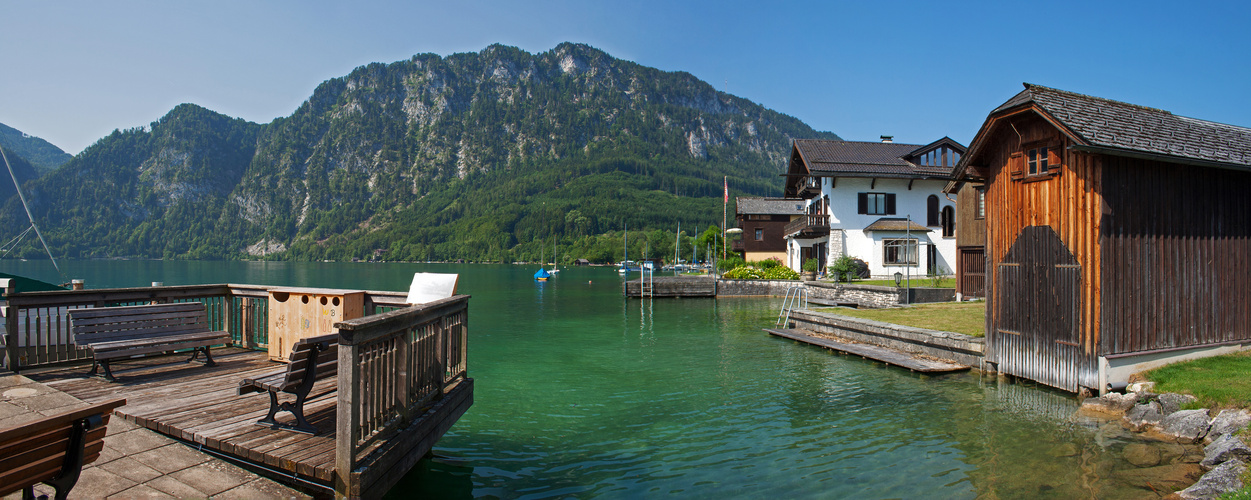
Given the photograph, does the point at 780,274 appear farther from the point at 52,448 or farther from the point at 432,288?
the point at 52,448

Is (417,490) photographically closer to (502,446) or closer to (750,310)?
(502,446)

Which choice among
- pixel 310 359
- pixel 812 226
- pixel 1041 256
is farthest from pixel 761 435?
pixel 812 226

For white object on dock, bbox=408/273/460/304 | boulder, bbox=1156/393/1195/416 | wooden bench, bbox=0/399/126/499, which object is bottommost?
boulder, bbox=1156/393/1195/416

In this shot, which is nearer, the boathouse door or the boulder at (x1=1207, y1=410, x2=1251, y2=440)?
the boulder at (x1=1207, y1=410, x2=1251, y2=440)

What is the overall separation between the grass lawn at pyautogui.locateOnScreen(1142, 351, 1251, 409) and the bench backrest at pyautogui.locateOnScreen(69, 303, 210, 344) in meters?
15.3

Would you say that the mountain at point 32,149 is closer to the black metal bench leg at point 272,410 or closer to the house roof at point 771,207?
the house roof at point 771,207

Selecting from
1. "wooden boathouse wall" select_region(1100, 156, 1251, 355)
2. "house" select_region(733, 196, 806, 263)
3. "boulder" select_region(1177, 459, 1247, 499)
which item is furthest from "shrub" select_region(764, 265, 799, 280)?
"boulder" select_region(1177, 459, 1247, 499)

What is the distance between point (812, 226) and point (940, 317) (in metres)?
22.7

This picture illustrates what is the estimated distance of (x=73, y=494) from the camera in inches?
171

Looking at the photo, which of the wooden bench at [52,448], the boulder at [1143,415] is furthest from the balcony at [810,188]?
the wooden bench at [52,448]

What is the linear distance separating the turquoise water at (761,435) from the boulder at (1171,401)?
848 millimetres

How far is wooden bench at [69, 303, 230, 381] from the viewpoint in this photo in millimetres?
7645

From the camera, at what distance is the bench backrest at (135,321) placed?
7.69m

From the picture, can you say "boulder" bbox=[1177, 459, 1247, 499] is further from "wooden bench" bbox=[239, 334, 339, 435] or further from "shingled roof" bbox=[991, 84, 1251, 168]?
"wooden bench" bbox=[239, 334, 339, 435]
